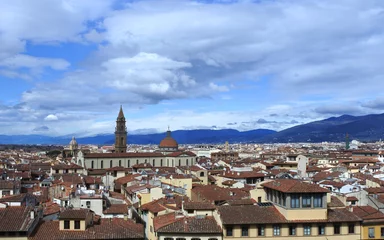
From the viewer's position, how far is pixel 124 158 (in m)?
120

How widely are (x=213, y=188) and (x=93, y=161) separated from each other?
6596cm

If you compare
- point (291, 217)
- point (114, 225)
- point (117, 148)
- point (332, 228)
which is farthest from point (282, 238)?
point (117, 148)

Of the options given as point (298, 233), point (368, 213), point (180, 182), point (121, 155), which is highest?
point (121, 155)

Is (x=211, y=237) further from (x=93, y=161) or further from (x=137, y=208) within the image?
(x=93, y=161)

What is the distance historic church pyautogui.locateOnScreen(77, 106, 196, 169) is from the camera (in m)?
116

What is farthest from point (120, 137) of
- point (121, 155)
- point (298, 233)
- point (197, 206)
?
point (298, 233)

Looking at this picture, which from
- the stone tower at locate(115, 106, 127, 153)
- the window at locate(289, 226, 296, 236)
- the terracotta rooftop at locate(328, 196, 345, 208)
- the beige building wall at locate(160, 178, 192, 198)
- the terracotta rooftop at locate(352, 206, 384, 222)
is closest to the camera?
the window at locate(289, 226, 296, 236)

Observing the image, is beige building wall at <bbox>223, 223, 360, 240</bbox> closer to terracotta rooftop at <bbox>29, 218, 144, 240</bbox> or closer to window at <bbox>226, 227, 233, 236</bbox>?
window at <bbox>226, 227, 233, 236</bbox>

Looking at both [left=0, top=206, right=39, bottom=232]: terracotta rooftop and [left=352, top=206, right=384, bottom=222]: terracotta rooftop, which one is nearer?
[left=0, top=206, right=39, bottom=232]: terracotta rooftop

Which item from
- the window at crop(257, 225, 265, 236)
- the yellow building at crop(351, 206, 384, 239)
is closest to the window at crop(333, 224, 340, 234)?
the yellow building at crop(351, 206, 384, 239)

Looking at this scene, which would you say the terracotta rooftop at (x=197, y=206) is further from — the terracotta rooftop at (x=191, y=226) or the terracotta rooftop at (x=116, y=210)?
the terracotta rooftop at (x=116, y=210)

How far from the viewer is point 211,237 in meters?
33.8

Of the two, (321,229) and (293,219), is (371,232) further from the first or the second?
(293,219)

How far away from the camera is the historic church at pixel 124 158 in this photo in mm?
116000
